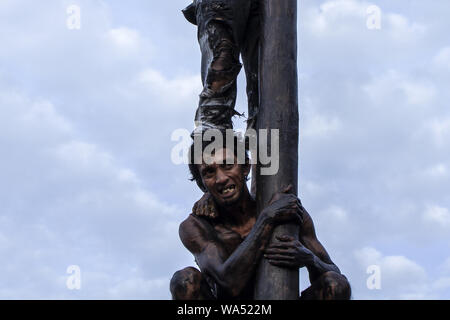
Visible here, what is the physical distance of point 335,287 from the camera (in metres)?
8.70

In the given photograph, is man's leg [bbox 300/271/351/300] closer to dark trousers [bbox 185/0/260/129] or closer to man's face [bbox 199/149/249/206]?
man's face [bbox 199/149/249/206]

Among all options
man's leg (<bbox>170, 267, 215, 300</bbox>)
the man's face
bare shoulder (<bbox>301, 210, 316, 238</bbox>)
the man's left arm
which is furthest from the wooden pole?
man's leg (<bbox>170, 267, 215, 300</bbox>)

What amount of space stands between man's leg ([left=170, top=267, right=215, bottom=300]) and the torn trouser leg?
129cm

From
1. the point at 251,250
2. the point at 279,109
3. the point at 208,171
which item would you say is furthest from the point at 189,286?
the point at 279,109

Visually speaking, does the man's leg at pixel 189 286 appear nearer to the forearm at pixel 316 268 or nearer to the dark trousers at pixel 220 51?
the forearm at pixel 316 268

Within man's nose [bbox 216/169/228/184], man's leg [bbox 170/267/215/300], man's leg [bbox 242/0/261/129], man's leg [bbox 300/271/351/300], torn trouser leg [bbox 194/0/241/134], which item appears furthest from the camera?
man's leg [bbox 242/0/261/129]

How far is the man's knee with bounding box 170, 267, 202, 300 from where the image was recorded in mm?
8789

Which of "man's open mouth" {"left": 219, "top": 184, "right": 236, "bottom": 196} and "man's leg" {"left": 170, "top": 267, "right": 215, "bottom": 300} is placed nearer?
"man's leg" {"left": 170, "top": 267, "right": 215, "bottom": 300}

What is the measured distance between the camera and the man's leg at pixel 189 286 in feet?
28.8

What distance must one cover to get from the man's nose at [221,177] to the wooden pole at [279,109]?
0.89 feet

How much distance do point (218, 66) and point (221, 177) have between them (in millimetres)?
1017

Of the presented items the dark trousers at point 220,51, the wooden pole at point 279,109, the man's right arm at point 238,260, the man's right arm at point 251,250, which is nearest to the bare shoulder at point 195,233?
the man's right arm at point 238,260

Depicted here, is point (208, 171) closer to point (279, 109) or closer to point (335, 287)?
point (279, 109)
